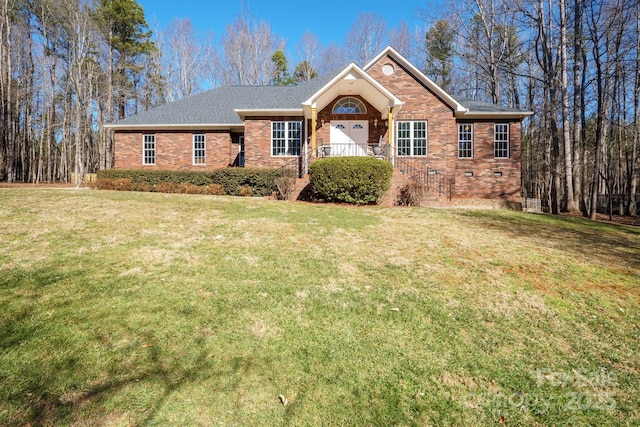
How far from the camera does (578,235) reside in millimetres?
8180

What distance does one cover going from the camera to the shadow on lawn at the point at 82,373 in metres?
2.27

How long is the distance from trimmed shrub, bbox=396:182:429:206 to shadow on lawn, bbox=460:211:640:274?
2.06m

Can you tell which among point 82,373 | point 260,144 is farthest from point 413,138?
point 82,373

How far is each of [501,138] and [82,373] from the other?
19.2m

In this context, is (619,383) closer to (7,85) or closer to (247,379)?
(247,379)

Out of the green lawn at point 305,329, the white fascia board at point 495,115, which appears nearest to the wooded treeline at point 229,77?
the white fascia board at point 495,115

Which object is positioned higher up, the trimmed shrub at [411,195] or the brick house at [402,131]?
the brick house at [402,131]

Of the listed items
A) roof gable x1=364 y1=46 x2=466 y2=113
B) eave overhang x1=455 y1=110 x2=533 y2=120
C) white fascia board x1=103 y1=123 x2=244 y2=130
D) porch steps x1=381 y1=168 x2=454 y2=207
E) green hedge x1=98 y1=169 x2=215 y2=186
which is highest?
roof gable x1=364 y1=46 x2=466 y2=113

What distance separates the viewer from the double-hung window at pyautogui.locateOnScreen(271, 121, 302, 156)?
53.7ft

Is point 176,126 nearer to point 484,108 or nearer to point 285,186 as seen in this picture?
point 285,186

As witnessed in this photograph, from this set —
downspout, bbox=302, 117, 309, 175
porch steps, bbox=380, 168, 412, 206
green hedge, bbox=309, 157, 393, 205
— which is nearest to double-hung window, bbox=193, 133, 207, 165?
downspout, bbox=302, 117, 309, 175

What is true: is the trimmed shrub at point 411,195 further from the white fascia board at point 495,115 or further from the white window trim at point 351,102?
the white fascia board at point 495,115

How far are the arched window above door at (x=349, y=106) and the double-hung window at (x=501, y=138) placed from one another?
728 cm

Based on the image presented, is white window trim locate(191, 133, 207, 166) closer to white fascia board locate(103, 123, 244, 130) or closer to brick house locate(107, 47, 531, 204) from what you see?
white fascia board locate(103, 123, 244, 130)
